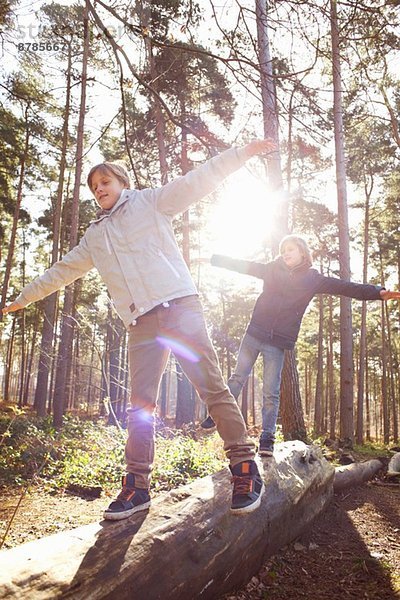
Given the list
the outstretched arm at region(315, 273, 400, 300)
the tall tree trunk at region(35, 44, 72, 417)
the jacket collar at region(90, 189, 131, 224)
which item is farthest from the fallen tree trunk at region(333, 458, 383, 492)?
the tall tree trunk at region(35, 44, 72, 417)

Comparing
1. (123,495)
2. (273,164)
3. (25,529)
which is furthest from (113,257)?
Answer: (273,164)

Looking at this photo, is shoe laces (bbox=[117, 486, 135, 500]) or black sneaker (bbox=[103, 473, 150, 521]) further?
shoe laces (bbox=[117, 486, 135, 500])

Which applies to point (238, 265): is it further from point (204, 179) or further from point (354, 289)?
point (204, 179)

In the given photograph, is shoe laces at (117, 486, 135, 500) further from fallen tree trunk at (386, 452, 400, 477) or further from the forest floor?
fallen tree trunk at (386, 452, 400, 477)

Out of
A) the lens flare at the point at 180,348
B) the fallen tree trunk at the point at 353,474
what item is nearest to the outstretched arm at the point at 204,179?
the lens flare at the point at 180,348

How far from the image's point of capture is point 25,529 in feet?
15.8

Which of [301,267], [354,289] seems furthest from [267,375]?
[354,289]

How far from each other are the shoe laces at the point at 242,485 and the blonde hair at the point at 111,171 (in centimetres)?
232

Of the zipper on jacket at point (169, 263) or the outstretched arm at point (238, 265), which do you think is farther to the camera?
the outstretched arm at point (238, 265)

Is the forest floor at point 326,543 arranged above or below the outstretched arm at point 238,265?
below

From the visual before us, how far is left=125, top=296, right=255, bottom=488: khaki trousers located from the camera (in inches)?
123

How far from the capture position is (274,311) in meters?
5.11

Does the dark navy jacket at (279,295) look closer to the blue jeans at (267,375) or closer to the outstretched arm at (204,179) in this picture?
the blue jeans at (267,375)

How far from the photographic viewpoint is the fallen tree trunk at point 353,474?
6457 millimetres
